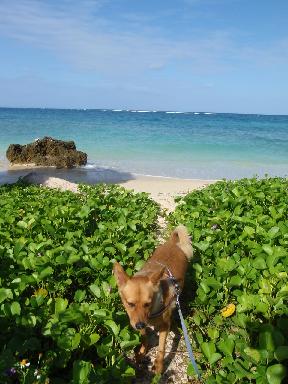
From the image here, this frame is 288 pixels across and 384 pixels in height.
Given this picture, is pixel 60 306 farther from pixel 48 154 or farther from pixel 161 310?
pixel 48 154

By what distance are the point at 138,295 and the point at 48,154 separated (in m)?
17.8

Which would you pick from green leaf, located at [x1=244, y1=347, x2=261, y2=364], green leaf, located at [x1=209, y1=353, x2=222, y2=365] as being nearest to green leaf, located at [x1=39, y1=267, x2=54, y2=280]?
green leaf, located at [x1=209, y1=353, x2=222, y2=365]

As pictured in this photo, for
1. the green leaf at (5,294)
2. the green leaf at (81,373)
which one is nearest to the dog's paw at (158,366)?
the green leaf at (81,373)

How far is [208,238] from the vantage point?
19.6 feet

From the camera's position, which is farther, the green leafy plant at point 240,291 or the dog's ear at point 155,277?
the dog's ear at point 155,277

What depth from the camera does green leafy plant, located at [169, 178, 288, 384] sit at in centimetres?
323

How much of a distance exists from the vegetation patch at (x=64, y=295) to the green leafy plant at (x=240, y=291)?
762 millimetres

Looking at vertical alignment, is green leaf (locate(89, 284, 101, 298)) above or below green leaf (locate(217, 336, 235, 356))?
above

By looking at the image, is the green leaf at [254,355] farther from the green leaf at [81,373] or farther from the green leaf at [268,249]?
the green leaf at [268,249]

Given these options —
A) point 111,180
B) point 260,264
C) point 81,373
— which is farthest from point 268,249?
point 111,180

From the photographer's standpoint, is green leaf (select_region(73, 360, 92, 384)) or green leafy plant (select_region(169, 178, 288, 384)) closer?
green leaf (select_region(73, 360, 92, 384))

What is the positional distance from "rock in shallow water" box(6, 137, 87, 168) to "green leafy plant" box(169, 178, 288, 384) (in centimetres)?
1307

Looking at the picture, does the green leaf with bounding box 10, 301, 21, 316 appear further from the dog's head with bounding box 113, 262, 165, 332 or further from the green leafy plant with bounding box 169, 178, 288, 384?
the green leafy plant with bounding box 169, 178, 288, 384

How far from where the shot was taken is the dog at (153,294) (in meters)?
3.76
